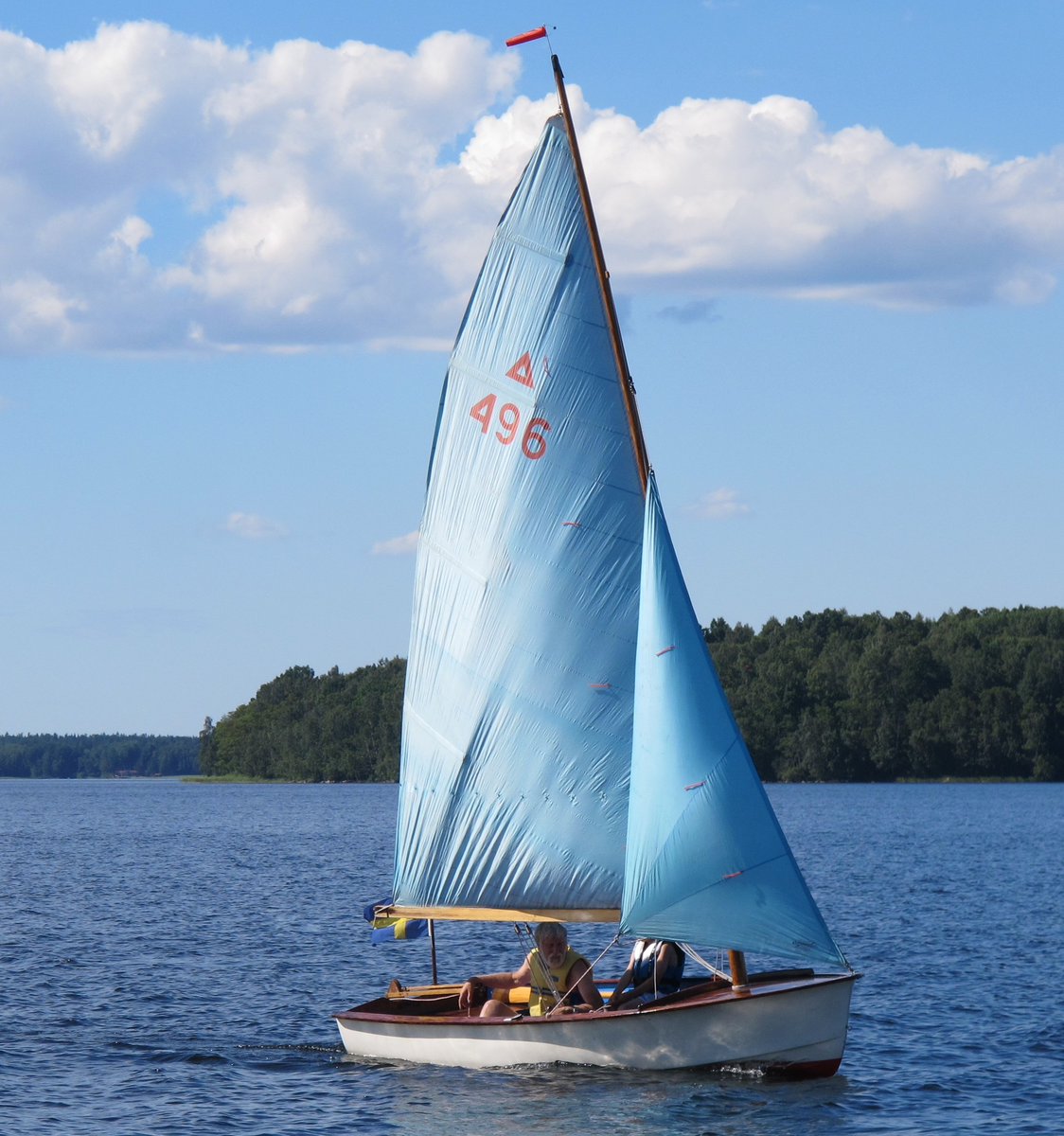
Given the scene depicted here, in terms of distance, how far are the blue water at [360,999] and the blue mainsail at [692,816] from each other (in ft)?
7.24

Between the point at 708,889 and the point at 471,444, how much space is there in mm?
7147

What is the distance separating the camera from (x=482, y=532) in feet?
75.4

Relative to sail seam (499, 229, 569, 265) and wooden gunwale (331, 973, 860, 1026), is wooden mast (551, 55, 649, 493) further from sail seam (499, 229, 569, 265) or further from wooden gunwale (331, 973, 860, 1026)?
wooden gunwale (331, 973, 860, 1026)

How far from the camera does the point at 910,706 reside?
15950 centimetres

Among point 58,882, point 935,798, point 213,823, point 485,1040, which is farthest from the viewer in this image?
point 935,798

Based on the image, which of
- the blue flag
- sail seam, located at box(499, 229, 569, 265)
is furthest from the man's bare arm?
sail seam, located at box(499, 229, 569, 265)

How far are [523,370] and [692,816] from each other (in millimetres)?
6553

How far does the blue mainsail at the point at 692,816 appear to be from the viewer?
20594mm

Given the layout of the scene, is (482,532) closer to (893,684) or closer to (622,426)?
(622,426)

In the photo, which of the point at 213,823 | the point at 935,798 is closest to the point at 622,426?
the point at 213,823

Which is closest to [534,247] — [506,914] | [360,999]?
[506,914]

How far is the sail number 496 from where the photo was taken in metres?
22.2

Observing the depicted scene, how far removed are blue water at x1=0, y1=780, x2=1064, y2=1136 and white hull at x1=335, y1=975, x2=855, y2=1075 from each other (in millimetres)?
372

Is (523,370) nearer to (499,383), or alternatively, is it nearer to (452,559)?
(499,383)
